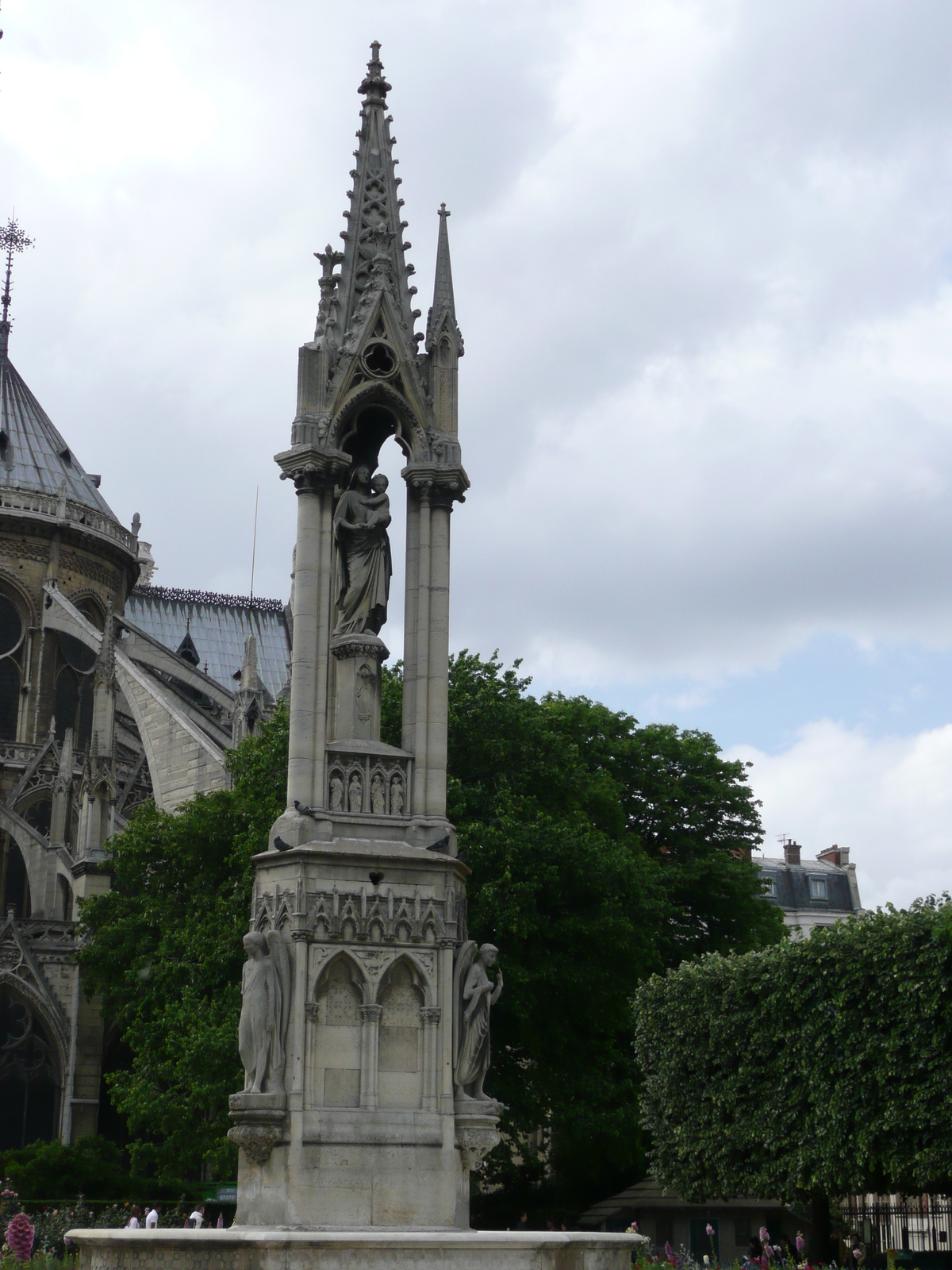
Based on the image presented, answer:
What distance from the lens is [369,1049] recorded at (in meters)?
10.8

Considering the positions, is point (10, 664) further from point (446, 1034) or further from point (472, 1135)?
point (472, 1135)

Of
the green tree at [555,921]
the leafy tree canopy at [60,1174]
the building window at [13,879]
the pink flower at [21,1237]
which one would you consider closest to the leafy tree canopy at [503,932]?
the green tree at [555,921]

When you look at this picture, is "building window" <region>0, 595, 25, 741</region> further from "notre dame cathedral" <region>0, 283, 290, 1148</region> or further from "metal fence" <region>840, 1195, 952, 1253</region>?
"metal fence" <region>840, 1195, 952, 1253</region>

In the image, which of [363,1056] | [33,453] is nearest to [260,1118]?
[363,1056]

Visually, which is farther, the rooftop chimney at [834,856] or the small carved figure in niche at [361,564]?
the rooftop chimney at [834,856]

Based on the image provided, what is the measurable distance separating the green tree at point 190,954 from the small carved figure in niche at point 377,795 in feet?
49.0

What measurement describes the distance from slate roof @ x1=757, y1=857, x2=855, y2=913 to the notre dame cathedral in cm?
2638

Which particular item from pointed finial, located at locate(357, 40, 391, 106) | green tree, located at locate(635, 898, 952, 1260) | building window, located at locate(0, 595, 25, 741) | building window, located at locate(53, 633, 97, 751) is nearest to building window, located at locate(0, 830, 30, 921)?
building window, located at locate(0, 595, 25, 741)

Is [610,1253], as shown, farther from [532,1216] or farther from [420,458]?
[532,1216]

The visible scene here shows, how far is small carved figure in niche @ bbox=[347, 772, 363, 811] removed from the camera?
37.9 feet

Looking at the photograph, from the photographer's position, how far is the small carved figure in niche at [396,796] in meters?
11.6

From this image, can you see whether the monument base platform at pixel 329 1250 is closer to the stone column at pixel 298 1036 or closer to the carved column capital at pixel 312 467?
the stone column at pixel 298 1036

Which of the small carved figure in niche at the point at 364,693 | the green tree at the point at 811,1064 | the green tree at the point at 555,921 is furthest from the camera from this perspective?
the green tree at the point at 555,921

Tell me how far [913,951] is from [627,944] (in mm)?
6272
